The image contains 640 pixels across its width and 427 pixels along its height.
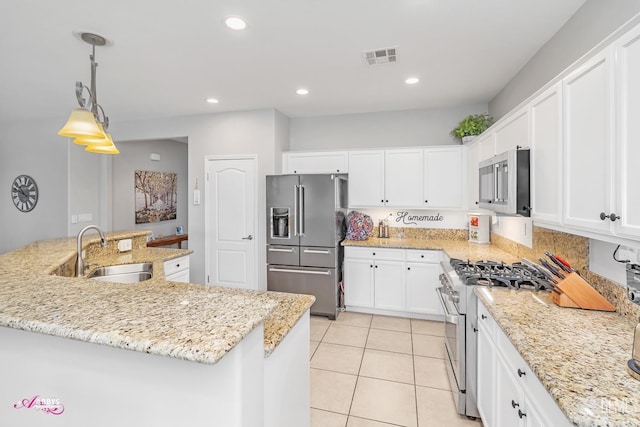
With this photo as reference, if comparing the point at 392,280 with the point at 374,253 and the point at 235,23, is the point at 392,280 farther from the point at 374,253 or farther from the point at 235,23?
the point at 235,23

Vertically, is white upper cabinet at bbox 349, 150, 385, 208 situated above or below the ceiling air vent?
below

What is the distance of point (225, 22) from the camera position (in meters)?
2.12

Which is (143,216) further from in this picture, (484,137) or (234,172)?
(484,137)

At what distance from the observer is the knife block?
1.60m

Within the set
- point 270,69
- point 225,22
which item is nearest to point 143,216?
point 270,69

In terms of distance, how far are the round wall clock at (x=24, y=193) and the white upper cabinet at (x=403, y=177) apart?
551 centimetres

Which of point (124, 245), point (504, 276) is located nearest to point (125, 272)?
point (124, 245)

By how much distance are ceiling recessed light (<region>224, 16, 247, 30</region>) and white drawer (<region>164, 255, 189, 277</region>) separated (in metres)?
2.06

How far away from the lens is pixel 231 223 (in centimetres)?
429

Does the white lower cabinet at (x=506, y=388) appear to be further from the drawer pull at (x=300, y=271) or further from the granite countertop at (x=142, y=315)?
the drawer pull at (x=300, y=271)

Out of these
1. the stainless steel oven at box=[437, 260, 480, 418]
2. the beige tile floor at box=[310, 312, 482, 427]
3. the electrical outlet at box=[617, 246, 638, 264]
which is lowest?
the beige tile floor at box=[310, 312, 482, 427]

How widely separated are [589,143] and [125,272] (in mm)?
3305

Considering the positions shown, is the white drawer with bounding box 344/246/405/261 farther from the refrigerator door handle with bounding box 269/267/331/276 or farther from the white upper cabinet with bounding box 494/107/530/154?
the white upper cabinet with bounding box 494/107/530/154

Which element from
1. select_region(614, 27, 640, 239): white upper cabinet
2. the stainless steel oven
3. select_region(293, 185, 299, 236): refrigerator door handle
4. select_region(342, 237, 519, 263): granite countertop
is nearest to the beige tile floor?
the stainless steel oven
